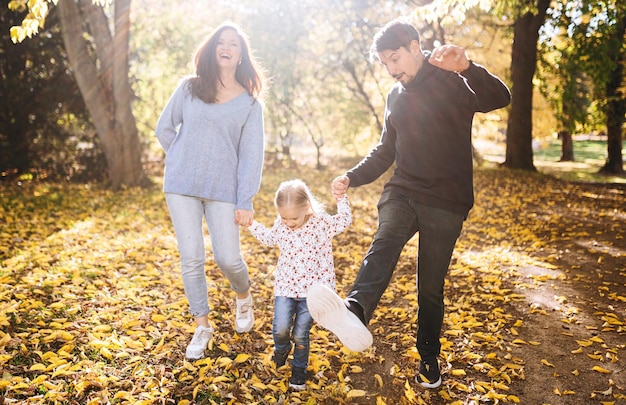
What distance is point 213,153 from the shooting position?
3.36m

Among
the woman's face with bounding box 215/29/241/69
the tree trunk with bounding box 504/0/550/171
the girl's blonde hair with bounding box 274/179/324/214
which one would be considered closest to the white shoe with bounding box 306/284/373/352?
the girl's blonde hair with bounding box 274/179/324/214

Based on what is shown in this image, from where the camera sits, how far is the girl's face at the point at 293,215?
3.06 metres

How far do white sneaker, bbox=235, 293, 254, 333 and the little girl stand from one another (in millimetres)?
799

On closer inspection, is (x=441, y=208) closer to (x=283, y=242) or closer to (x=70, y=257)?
(x=283, y=242)

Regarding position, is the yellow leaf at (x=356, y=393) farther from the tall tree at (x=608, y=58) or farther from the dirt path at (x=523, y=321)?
the tall tree at (x=608, y=58)

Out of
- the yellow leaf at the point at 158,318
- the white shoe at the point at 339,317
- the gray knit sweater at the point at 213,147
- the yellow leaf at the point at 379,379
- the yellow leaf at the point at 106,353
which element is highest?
the gray knit sweater at the point at 213,147

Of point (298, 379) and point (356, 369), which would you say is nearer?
point (298, 379)

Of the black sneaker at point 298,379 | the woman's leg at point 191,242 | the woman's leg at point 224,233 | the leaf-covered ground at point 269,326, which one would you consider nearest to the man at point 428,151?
the black sneaker at point 298,379

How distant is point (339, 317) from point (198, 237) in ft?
4.64

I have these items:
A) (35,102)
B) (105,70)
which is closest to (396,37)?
(105,70)

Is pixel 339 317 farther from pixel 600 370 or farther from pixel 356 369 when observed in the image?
pixel 600 370

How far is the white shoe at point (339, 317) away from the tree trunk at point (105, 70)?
361 inches

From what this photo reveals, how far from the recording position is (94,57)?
11609 millimetres

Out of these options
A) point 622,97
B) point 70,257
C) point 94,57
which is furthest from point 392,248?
point 622,97
